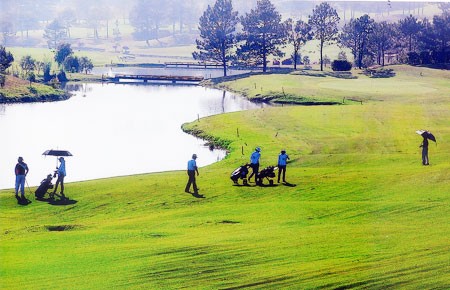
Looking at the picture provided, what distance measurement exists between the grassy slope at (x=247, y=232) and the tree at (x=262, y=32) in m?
101

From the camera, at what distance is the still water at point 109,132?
48.0 m

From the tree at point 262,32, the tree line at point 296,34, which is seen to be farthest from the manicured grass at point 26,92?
the tree at point 262,32

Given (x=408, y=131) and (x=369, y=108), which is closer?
(x=408, y=131)

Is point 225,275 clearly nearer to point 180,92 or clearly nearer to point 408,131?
point 408,131

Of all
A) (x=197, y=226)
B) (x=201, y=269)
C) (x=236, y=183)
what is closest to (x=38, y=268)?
(x=201, y=269)

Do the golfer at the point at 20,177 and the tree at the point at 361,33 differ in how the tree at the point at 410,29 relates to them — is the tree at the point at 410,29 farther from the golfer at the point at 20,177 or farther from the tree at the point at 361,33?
the golfer at the point at 20,177

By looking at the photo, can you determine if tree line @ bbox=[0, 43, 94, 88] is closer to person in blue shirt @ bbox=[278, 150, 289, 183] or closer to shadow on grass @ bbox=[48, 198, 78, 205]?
shadow on grass @ bbox=[48, 198, 78, 205]

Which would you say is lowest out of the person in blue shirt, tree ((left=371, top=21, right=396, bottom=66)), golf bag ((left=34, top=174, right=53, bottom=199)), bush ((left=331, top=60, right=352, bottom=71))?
golf bag ((left=34, top=174, right=53, bottom=199))

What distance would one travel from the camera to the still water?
48000mm

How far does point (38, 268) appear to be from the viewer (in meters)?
20.5

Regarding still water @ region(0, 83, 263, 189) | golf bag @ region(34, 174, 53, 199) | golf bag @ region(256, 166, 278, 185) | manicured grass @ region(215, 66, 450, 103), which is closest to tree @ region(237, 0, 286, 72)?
manicured grass @ region(215, 66, 450, 103)

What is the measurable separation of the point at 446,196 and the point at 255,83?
3454 inches

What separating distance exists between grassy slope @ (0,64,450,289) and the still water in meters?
11.4

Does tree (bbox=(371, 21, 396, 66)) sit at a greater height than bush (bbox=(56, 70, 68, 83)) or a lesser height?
greater
